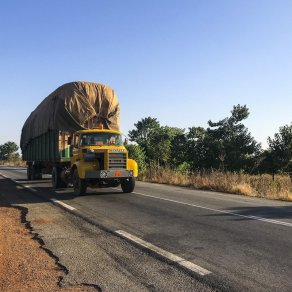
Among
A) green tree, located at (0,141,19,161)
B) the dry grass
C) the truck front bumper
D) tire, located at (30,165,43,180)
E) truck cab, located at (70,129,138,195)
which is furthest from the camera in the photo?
green tree, located at (0,141,19,161)

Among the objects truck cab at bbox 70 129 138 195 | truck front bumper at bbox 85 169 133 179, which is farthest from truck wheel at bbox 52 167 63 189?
truck front bumper at bbox 85 169 133 179

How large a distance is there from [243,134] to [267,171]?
835 centimetres

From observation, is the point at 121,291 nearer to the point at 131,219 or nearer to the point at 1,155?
the point at 131,219

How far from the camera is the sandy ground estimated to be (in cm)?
545

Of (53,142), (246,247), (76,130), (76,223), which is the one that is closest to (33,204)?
(76,223)

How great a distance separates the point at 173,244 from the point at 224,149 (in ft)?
194

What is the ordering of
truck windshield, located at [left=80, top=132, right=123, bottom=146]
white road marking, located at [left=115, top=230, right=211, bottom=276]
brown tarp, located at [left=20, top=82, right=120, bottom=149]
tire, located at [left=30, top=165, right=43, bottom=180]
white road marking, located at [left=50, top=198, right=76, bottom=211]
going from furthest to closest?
1. tire, located at [left=30, top=165, right=43, bottom=180]
2. brown tarp, located at [left=20, top=82, right=120, bottom=149]
3. truck windshield, located at [left=80, top=132, right=123, bottom=146]
4. white road marking, located at [left=50, top=198, right=76, bottom=211]
5. white road marking, located at [left=115, top=230, right=211, bottom=276]

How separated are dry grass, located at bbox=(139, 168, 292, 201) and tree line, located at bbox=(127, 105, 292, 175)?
31.6 meters

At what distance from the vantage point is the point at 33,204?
1369cm

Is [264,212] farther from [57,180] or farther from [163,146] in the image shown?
[163,146]

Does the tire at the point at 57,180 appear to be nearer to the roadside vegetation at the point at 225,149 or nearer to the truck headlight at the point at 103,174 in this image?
the truck headlight at the point at 103,174

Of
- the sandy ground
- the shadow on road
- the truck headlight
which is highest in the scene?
the truck headlight

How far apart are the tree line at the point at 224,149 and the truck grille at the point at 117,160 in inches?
1581

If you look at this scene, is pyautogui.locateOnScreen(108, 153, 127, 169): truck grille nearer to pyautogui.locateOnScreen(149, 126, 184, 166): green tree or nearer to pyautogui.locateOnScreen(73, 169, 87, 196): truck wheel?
pyautogui.locateOnScreen(73, 169, 87, 196): truck wheel
